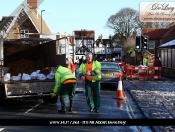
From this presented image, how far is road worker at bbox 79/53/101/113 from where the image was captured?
9344 mm

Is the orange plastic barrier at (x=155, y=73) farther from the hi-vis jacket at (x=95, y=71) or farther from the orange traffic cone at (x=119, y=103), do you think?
the hi-vis jacket at (x=95, y=71)

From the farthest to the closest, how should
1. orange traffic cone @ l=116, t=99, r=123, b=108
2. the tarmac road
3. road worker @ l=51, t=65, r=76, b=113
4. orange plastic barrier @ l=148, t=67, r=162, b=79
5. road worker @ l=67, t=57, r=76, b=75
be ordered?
orange plastic barrier @ l=148, t=67, r=162, b=79 < road worker @ l=67, t=57, r=76, b=75 < orange traffic cone @ l=116, t=99, r=123, b=108 < road worker @ l=51, t=65, r=76, b=113 < the tarmac road

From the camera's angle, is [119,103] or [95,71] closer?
[95,71]

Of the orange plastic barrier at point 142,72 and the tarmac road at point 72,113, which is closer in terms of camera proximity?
the tarmac road at point 72,113

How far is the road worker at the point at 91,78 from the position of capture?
9344 millimetres

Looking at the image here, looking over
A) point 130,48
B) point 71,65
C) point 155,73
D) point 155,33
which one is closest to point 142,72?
point 155,73

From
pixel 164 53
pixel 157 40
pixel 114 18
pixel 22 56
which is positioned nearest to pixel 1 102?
pixel 22 56

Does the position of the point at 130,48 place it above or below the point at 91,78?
above

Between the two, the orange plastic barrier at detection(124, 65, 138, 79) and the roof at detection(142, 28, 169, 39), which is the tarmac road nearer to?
the orange plastic barrier at detection(124, 65, 138, 79)

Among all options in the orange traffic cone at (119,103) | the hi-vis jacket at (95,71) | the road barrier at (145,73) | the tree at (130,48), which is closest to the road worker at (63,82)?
the hi-vis jacket at (95,71)

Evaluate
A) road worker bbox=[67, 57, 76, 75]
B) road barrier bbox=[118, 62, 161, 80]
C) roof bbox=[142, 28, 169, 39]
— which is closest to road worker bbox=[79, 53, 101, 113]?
road worker bbox=[67, 57, 76, 75]

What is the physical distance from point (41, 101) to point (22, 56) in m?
2.37

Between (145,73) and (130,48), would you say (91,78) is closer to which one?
(145,73)

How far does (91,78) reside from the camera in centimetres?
937
